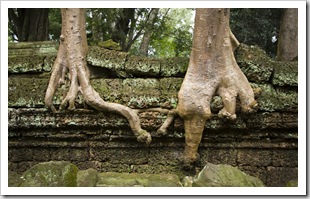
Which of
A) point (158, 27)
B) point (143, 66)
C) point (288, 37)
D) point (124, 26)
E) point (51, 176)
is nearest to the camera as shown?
point (51, 176)

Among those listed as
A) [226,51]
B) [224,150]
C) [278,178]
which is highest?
[226,51]

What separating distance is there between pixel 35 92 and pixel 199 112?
5.49ft

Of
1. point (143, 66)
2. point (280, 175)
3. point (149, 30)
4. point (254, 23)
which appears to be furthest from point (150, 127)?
point (149, 30)

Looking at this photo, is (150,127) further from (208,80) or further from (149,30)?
(149,30)

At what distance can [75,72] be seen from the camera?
10.7ft

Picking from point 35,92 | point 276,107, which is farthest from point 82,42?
point 276,107

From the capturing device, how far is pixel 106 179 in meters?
2.91

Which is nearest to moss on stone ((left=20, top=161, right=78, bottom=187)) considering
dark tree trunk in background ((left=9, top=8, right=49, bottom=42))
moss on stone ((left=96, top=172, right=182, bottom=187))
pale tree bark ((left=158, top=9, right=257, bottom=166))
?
moss on stone ((left=96, top=172, right=182, bottom=187))

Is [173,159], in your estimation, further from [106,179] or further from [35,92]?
[35,92]

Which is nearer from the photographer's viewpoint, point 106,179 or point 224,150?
point 106,179

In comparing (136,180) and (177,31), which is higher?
(177,31)

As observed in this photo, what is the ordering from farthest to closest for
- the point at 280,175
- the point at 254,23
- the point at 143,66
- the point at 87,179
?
the point at 254,23 → the point at 143,66 → the point at 280,175 → the point at 87,179

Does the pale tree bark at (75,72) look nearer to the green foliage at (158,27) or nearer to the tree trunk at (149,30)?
the green foliage at (158,27)

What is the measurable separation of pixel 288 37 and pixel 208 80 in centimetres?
315
